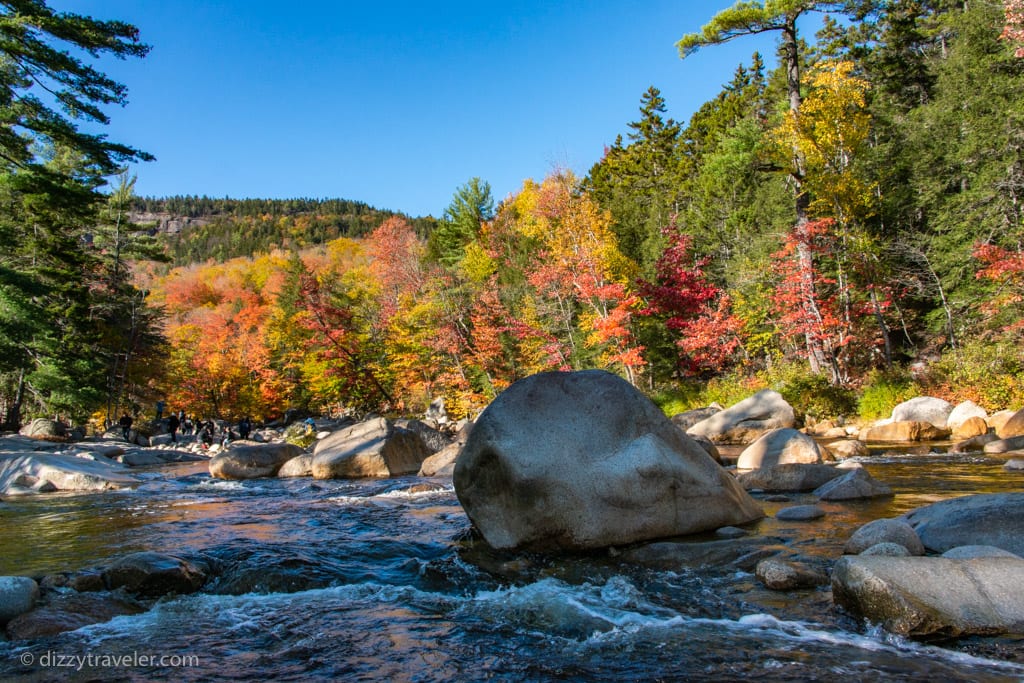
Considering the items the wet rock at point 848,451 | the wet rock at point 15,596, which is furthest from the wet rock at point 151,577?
the wet rock at point 848,451

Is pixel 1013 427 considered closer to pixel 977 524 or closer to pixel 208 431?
pixel 977 524

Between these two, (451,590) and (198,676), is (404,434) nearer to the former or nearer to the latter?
(451,590)

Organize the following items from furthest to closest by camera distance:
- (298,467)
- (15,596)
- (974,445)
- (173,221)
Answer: (173,221) < (298,467) < (974,445) < (15,596)

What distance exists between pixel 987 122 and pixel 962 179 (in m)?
2.07

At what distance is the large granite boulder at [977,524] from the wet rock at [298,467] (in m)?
13.4

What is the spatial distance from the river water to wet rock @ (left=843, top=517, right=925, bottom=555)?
0.22 meters

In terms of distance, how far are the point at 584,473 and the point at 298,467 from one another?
1132 centimetres

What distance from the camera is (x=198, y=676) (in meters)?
4.07

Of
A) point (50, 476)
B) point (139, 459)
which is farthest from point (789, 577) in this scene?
point (139, 459)

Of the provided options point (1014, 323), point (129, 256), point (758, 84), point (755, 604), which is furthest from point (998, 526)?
point (758, 84)

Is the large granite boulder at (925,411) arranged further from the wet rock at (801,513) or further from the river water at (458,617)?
the wet rock at (801,513)

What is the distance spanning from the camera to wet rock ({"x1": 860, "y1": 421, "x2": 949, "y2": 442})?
14.8 meters

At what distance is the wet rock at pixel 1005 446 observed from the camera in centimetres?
1155

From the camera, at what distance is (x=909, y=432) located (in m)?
14.8
